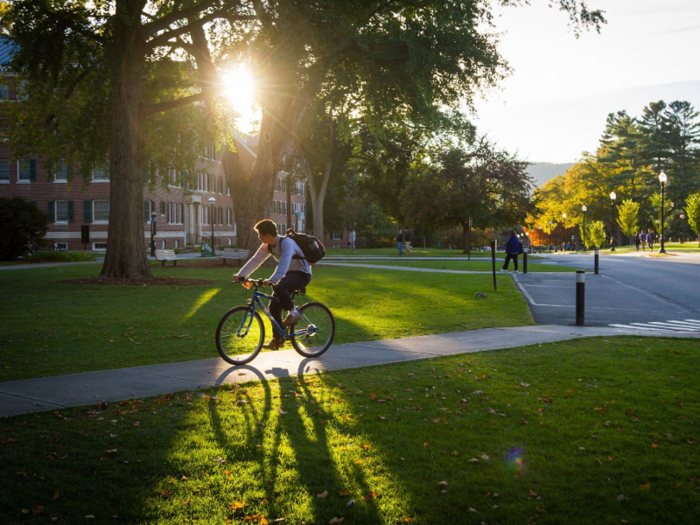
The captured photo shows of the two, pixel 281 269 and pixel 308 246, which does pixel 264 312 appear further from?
pixel 308 246

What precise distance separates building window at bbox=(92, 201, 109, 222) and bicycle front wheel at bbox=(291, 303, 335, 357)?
4563 centimetres

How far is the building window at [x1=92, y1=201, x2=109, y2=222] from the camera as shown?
51156mm

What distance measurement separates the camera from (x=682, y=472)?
461cm

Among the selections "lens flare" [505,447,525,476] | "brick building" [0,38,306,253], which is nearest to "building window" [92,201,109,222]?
"brick building" [0,38,306,253]

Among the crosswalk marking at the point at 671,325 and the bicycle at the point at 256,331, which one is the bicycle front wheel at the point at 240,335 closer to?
the bicycle at the point at 256,331

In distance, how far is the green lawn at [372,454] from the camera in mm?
4020

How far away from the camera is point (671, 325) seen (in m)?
12.8

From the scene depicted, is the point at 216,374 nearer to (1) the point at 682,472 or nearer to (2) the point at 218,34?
(1) the point at 682,472

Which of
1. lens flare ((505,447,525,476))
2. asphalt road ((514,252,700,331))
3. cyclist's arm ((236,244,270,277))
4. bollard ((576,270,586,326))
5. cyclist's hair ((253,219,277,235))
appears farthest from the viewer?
asphalt road ((514,252,700,331))

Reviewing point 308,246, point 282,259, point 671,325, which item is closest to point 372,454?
point 282,259

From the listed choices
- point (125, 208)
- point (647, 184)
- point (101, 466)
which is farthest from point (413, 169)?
point (647, 184)

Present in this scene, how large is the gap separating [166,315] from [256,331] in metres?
5.49

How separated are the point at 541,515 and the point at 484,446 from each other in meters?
1.22

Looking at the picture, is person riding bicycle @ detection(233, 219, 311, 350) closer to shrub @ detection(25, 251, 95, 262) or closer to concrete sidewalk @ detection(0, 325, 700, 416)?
concrete sidewalk @ detection(0, 325, 700, 416)
